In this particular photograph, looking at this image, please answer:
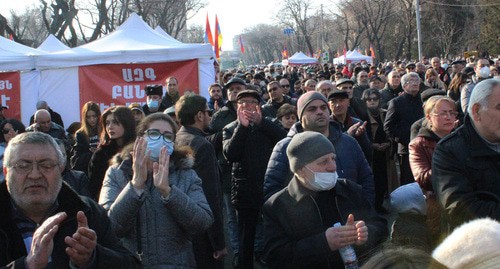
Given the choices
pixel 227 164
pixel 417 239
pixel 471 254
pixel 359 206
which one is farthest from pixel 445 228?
pixel 227 164

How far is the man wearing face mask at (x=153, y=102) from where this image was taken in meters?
9.57

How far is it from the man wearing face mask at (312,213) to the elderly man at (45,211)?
921 millimetres

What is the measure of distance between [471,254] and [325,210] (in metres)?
2.07

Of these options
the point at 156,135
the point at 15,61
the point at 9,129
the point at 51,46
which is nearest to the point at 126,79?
the point at 15,61

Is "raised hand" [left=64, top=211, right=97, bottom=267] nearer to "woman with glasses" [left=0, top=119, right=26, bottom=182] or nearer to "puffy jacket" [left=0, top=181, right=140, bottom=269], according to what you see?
"puffy jacket" [left=0, top=181, right=140, bottom=269]

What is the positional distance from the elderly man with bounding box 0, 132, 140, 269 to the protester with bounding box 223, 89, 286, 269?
116 inches

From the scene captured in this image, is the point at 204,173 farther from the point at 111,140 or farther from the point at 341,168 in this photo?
the point at 341,168

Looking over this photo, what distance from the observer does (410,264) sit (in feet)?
4.81

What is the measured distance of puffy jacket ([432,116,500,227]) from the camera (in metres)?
3.43

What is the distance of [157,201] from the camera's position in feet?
13.1

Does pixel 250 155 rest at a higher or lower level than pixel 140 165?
lower

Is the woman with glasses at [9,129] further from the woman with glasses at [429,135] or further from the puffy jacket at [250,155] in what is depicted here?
the woman with glasses at [429,135]

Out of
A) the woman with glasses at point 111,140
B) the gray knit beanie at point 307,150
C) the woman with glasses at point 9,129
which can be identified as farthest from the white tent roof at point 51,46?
the gray knit beanie at point 307,150

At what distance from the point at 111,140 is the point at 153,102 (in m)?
4.28
